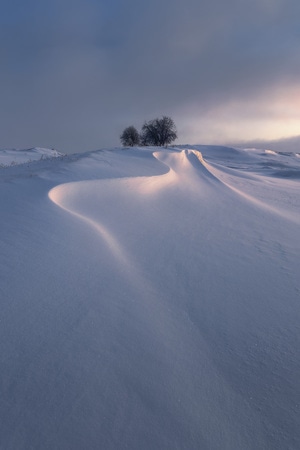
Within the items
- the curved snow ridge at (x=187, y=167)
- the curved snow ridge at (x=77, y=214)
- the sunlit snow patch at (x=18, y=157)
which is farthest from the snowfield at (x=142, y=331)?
the sunlit snow patch at (x=18, y=157)

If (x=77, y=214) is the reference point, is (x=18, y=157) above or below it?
below

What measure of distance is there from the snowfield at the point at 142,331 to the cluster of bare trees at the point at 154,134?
28322mm

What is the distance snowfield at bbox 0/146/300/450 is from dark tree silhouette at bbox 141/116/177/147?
28.3 m

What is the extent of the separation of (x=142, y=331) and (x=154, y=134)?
101ft

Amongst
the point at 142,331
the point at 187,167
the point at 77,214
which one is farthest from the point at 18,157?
the point at 142,331

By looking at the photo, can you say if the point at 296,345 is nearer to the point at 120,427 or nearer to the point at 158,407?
the point at 158,407

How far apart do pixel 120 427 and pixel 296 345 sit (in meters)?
1.24

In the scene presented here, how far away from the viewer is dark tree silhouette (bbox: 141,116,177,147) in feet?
101

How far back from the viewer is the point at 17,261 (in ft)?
8.16

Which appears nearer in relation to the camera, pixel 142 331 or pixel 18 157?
pixel 142 331

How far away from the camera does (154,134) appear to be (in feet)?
102

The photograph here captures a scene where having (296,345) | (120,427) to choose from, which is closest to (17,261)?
(120,427)

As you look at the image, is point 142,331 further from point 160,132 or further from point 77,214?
point 160,132

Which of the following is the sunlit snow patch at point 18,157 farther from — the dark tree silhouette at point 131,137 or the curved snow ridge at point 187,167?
the dark tree silhouette at point 131,137
